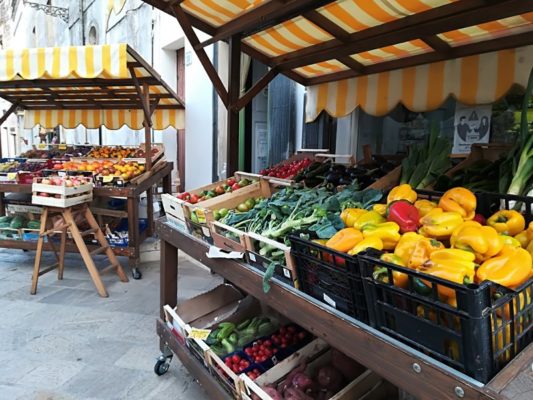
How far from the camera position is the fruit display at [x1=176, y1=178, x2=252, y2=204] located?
9.64ft

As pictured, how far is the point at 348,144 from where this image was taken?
5.39m

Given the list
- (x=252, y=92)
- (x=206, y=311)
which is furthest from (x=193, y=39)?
(x=206, y=311)

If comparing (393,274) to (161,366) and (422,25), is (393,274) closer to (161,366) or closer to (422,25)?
(422,25)

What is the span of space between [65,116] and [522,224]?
25.9ft

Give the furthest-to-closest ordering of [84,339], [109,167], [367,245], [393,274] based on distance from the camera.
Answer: [109,167] → [84,339] → [367,245] → [393,274]

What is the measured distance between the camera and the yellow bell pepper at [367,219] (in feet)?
4.89

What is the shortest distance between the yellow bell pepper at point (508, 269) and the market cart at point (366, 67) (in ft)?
0.60

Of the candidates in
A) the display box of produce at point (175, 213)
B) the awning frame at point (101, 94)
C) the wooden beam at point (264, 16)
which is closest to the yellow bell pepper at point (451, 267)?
the display box of produce at point (175, 213)

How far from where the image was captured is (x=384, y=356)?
1.16 meters

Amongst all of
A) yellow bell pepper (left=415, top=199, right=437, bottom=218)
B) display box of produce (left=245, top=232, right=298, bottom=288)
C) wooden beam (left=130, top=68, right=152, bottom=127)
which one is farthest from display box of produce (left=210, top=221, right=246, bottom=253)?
wooden beam (left=130, top=68, right=152, bottom=127)

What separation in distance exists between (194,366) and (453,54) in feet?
9.23

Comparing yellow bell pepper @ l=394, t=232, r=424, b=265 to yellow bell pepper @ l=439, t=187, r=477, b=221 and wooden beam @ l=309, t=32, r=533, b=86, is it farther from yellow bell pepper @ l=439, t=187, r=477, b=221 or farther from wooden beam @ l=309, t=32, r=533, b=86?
wooden beam @ l=309, t=32, r=533, b=86

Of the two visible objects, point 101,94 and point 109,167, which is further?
point 101,94

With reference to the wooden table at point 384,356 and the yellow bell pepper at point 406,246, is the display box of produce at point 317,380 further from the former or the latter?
the yellow bell pepper at point 406,246
